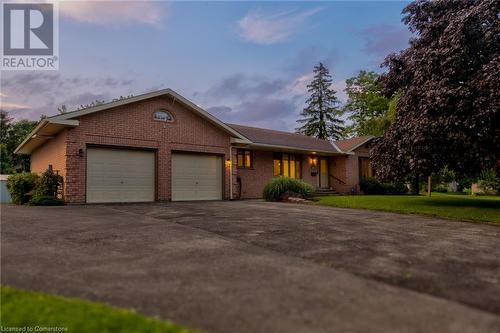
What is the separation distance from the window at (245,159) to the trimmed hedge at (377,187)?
355 inches

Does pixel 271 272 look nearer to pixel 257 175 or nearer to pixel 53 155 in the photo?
pixel 53 155

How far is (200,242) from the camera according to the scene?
6.74 metres

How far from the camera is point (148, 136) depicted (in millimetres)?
15992

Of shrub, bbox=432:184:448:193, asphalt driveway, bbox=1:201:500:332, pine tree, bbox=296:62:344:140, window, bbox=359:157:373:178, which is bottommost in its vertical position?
asphalt driveway, bbox=1:201:500:332

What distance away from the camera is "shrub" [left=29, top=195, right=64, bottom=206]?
1363cm

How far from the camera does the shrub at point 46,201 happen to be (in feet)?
44.7

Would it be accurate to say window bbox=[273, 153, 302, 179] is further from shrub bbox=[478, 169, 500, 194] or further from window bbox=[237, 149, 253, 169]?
shrub bbox=[478, 169, 500, 194]

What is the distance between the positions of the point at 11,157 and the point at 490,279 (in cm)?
3955

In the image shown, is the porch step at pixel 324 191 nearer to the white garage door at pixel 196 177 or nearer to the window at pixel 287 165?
the window at pixel 287 165

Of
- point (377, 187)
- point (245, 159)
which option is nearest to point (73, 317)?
point (245, 159)

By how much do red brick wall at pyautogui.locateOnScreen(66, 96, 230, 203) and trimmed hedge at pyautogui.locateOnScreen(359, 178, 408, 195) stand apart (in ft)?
37.4

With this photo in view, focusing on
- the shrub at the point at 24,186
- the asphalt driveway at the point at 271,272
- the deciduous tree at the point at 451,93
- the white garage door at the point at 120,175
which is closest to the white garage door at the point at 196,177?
the white garage door at the point at 120,175

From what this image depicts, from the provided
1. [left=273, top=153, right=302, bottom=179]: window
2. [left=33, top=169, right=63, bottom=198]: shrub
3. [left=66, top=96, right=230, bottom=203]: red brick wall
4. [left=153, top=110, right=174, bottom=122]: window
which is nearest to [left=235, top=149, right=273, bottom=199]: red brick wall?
[left=273, top=153, right=302, bottom=179]: window

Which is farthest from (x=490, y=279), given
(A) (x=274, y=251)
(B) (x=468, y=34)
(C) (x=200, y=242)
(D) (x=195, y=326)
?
(B) (x=468, y=34)
